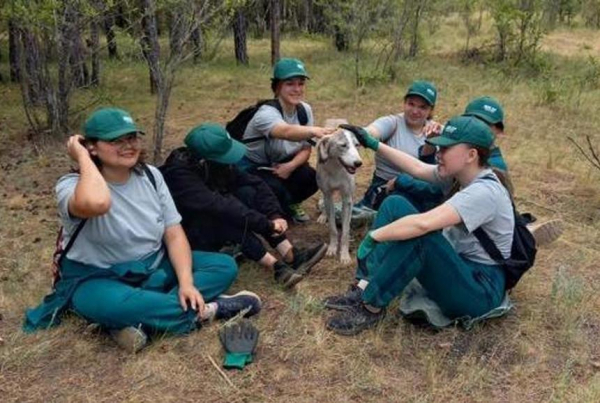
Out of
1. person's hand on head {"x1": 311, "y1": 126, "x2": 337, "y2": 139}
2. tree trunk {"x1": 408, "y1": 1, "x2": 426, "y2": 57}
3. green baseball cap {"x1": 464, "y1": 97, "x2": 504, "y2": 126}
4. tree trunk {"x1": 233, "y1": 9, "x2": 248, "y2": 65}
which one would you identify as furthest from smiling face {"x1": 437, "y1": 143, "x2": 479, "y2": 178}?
tree trunk {"x1": 233, "y1": 9, "x2": 248, "y2": 65}

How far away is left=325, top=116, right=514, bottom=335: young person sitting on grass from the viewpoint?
3402 millimetres

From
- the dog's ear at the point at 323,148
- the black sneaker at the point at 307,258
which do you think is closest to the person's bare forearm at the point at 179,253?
the black sneaker at the point at 307,258

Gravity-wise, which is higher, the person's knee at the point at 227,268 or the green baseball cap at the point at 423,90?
the green baseball cap at the point at 423,90

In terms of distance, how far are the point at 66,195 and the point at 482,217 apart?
7.42 ft

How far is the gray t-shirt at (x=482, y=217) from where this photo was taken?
3395 millimetres

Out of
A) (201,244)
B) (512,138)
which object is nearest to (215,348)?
(201,244)

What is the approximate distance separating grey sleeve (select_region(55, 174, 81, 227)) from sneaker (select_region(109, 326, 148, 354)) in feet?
2.24

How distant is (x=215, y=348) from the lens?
143 inches

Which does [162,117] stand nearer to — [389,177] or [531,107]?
[389,177]

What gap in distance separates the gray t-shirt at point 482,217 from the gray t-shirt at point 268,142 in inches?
78.7

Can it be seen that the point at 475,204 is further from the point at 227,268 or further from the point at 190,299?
the point at 190,299

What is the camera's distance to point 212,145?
14.1 ft

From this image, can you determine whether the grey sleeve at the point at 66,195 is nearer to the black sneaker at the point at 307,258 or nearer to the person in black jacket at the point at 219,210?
the person in black jacket at the point at 219,210

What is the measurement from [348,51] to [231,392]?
47.9 feet
